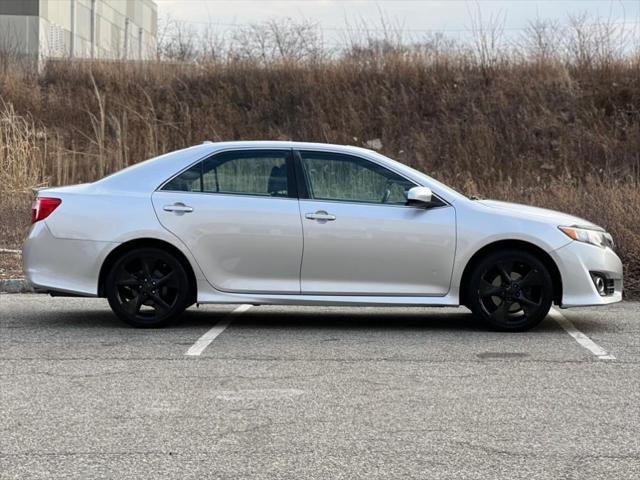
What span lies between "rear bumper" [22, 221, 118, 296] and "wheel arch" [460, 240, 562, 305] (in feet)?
9.98

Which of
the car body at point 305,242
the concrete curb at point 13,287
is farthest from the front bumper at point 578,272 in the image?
the concrete curb at point 13,287

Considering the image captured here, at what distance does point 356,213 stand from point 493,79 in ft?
57.3

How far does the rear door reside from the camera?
28.1 ft

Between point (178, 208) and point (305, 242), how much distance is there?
3.75 ft

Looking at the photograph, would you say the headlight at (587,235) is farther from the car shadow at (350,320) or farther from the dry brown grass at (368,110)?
the dry brown grass at (368,110)

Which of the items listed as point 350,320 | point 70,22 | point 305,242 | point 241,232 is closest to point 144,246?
point 241,232

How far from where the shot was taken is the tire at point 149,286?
28.3ft

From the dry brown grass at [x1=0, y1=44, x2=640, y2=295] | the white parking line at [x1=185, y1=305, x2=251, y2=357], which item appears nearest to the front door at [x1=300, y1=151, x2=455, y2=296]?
the white parking line at [x1=185, y1=305, x2=251, y2=357]

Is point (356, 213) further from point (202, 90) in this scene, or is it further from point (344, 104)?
point (202, 90)

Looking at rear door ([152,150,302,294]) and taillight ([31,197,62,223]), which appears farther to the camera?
taillight ([31,197,62,223])

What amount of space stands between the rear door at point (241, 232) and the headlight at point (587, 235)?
92.2 inches

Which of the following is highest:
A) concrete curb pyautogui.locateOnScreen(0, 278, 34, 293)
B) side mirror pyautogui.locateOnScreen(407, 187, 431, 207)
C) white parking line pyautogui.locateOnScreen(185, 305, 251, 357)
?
side mirror pyautogui.locateOnScreen(407, 187, 431, 207)

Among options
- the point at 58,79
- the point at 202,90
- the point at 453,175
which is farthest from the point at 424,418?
the point at 58,79

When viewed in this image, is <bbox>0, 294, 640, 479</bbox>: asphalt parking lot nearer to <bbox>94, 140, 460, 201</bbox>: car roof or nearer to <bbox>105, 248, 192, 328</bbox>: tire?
<bbox>105, 248, 192, 328</bbox>: tire
